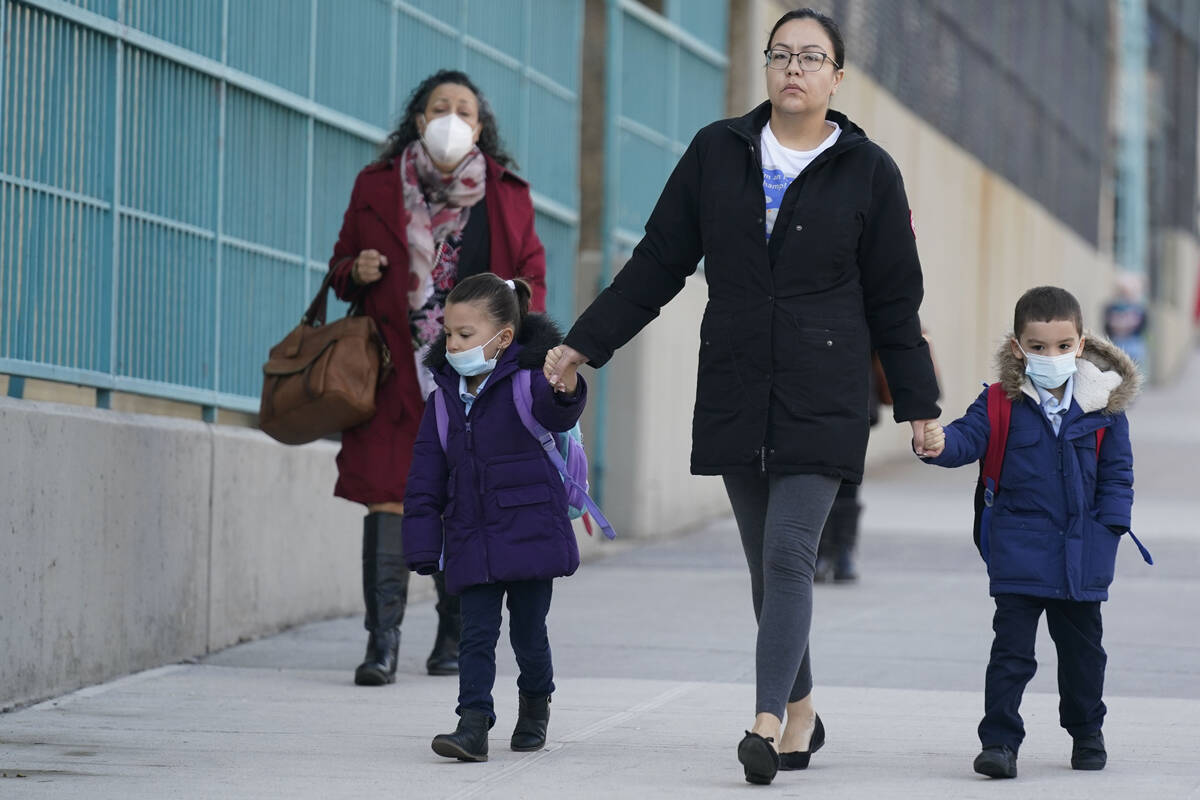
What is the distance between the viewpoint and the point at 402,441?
759 centimetres

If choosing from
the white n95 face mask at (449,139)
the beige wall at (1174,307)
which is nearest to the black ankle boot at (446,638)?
the white n95 face mask at (449,139)

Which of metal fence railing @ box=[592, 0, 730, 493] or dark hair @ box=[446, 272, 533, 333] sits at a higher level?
metal fence railing @ box=[592, 0, 730, 493]

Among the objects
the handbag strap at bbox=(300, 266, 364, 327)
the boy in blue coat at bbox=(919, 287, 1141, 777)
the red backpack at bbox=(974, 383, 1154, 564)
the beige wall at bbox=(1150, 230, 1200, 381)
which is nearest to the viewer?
the boy in blue coat at bbox=(919, 287, 1141, 777)

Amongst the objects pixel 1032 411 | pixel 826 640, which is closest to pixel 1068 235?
pixel 826 640

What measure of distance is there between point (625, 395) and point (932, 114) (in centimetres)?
1009

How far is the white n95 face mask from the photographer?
7.51 m

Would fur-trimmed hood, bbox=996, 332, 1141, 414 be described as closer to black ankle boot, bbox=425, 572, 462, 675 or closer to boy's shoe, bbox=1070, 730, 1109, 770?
boy's shoe, bbox=1070, 730, 1109, 770

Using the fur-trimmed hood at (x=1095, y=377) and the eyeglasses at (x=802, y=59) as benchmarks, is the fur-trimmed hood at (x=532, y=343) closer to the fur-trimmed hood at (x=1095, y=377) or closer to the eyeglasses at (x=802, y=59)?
the eyeglasses at (x=802, y=59)

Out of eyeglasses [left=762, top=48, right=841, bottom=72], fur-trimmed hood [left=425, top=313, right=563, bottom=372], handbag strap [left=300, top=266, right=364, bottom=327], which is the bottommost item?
fur-trimmed hood [left=425, top=313, right=563, bottom=372]

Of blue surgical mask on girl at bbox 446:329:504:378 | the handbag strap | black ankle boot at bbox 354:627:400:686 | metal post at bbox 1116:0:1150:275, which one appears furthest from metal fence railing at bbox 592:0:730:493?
metal post at bbox 1116:0:1150:275

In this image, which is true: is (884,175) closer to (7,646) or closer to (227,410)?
(7,646)

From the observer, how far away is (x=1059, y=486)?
5.90 metres

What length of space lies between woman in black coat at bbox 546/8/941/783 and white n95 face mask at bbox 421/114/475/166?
68.0 inches

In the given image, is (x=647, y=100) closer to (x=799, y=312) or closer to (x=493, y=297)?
(x=493, y=297)
